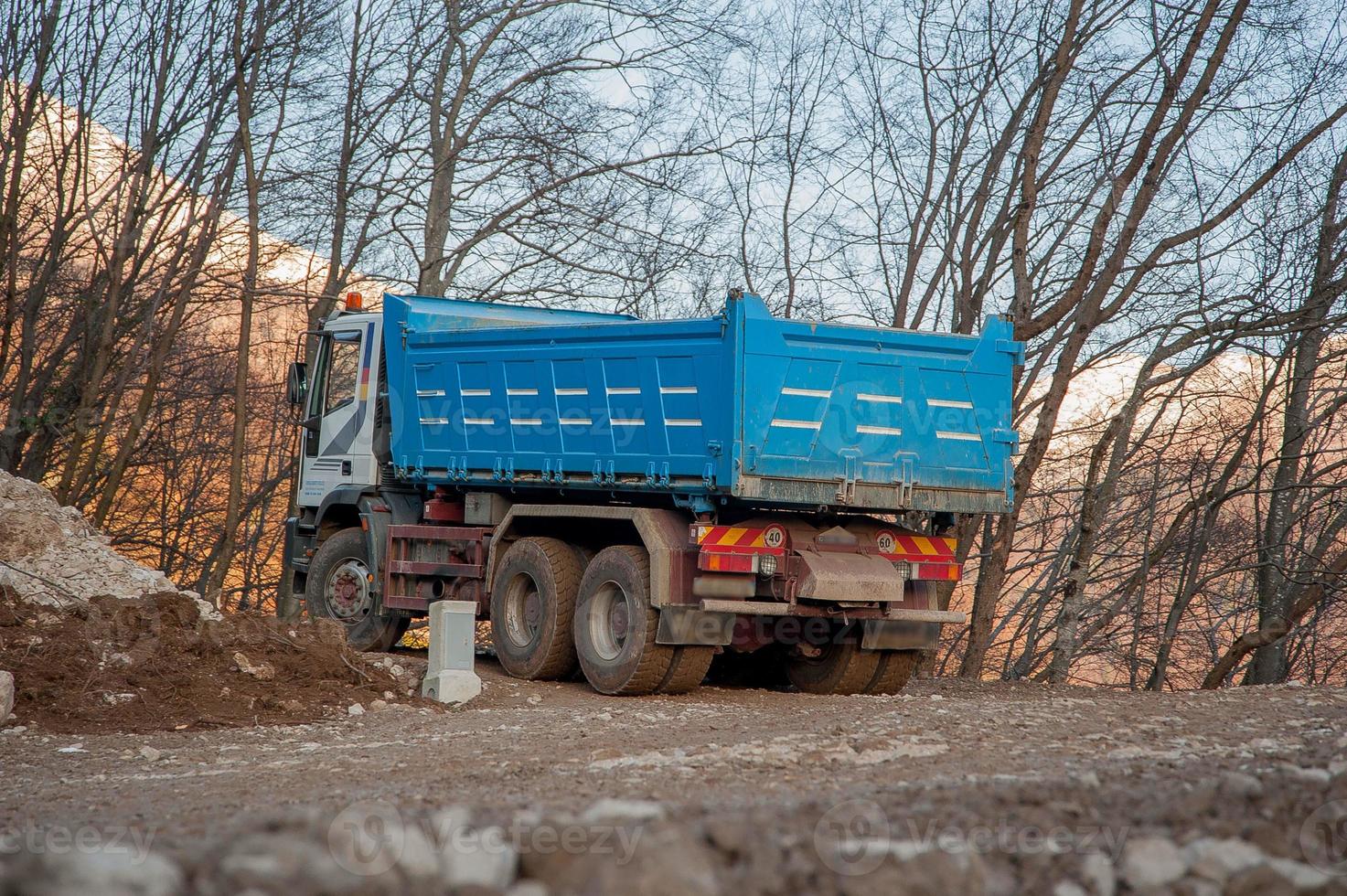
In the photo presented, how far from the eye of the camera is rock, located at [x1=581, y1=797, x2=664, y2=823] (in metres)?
3.60

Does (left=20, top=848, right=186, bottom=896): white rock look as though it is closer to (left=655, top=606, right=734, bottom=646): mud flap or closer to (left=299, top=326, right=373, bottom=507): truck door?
(left=655, top=606, right=734, bottom=646): mud flap

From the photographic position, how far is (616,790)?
16.4 ft

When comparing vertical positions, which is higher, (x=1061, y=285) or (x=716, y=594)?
(x=1061, y=285)

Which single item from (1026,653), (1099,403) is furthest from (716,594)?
(1099,403)

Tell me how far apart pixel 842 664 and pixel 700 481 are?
2390 mm

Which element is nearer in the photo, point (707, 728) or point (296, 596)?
point (707, 728)

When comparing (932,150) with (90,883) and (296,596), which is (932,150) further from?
(90,883)

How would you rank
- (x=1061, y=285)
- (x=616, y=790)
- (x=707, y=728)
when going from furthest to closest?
(x=1061, y=285) < (x=707, y=728) < (x=616, y=790)

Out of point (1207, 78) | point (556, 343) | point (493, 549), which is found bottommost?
point (493, 549)

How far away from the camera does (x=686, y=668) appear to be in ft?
34.2

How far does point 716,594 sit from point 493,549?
2.78 metres

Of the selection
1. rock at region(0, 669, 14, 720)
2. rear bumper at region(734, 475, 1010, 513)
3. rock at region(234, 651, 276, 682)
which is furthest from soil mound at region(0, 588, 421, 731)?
rear bumper at region(734, 475, 1010, 513)

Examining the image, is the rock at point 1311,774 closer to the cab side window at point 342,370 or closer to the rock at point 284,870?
the rock at point 284,870

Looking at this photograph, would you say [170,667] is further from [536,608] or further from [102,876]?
[102,876]
